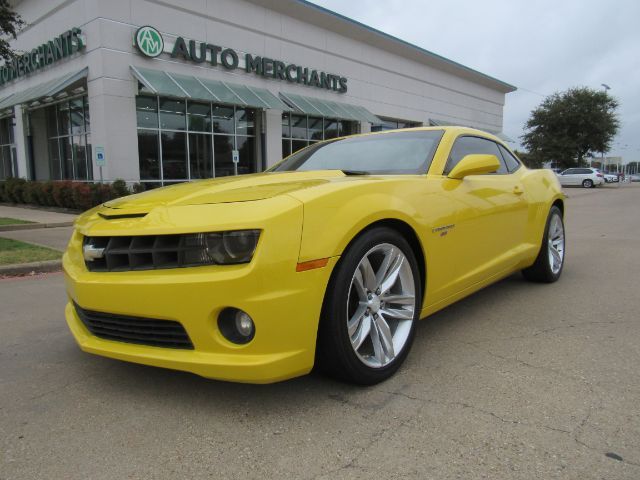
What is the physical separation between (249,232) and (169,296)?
0.46m

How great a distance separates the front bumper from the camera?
216cm

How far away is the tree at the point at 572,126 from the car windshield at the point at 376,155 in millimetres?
45350

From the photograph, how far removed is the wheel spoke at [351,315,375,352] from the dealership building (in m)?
14.3

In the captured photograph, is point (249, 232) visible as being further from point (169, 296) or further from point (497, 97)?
point (497, 97)

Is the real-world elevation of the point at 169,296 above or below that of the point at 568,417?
above

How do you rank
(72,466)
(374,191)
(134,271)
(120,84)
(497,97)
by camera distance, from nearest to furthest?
(72,466), (134,271), (374,191), (120,84), (497,97)

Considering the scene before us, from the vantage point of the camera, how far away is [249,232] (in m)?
2.21

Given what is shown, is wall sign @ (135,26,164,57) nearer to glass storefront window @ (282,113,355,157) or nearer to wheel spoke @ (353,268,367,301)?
glass storefront window @ (282,113,355,157)

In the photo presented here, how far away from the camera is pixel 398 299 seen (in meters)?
2.82

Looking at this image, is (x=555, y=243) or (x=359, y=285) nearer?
(x=359, y=285)

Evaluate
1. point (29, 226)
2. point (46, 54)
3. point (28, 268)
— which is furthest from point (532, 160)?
point (28, 268)

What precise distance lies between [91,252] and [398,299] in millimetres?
1672

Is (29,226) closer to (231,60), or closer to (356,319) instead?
(231,60)

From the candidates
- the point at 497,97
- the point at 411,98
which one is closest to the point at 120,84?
the point at 411,98
